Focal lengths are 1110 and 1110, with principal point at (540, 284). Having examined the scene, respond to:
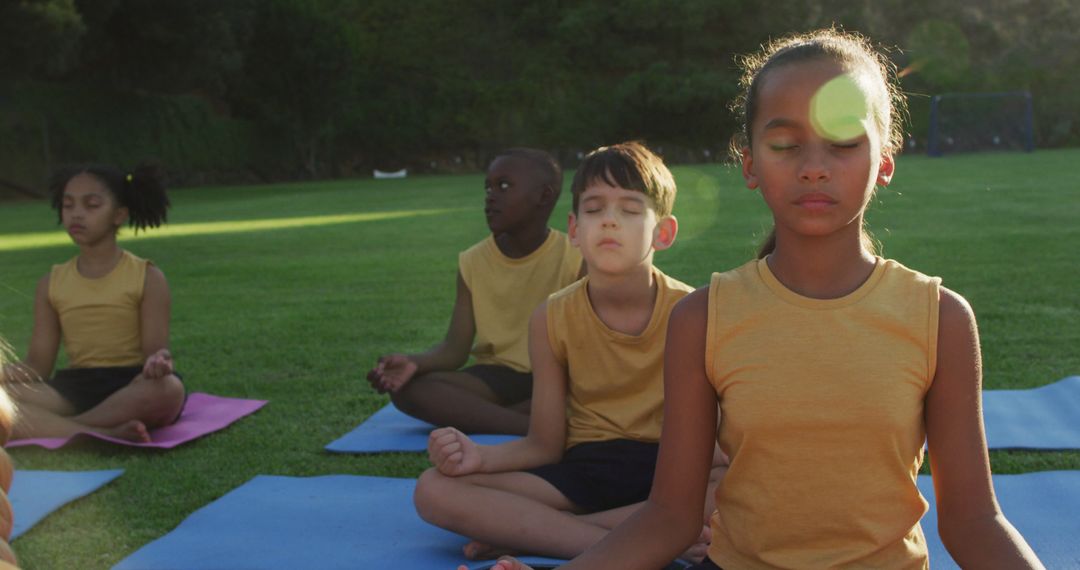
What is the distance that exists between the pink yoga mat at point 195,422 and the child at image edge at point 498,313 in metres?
0.80

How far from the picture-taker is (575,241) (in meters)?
3.21

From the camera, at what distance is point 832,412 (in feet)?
6.06

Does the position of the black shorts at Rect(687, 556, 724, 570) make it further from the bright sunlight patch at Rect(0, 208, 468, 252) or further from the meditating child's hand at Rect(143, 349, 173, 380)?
the bright sunlight patch at Rect(0, 208, 468, 252)

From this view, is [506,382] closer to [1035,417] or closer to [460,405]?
[460,405]

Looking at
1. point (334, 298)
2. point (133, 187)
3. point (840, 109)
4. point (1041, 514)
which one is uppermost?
point (840, 109)

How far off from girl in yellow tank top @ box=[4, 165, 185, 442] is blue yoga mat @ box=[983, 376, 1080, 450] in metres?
3.19

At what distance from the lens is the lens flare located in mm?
1845

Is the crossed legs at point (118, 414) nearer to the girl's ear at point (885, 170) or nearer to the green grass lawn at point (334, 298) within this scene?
the green grass lawn at point (334, 298)

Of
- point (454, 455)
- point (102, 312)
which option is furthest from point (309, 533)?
point (102, 312)

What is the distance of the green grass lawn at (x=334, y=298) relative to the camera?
389 cm

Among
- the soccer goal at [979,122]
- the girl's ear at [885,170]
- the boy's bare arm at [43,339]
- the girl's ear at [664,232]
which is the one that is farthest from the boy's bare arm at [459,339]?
the soccer goal at [979,122]

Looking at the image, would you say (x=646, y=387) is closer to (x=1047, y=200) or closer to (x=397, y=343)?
(x=397, y=343)

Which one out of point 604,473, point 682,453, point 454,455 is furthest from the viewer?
point 604,473

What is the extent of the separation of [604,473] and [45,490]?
194 cm
